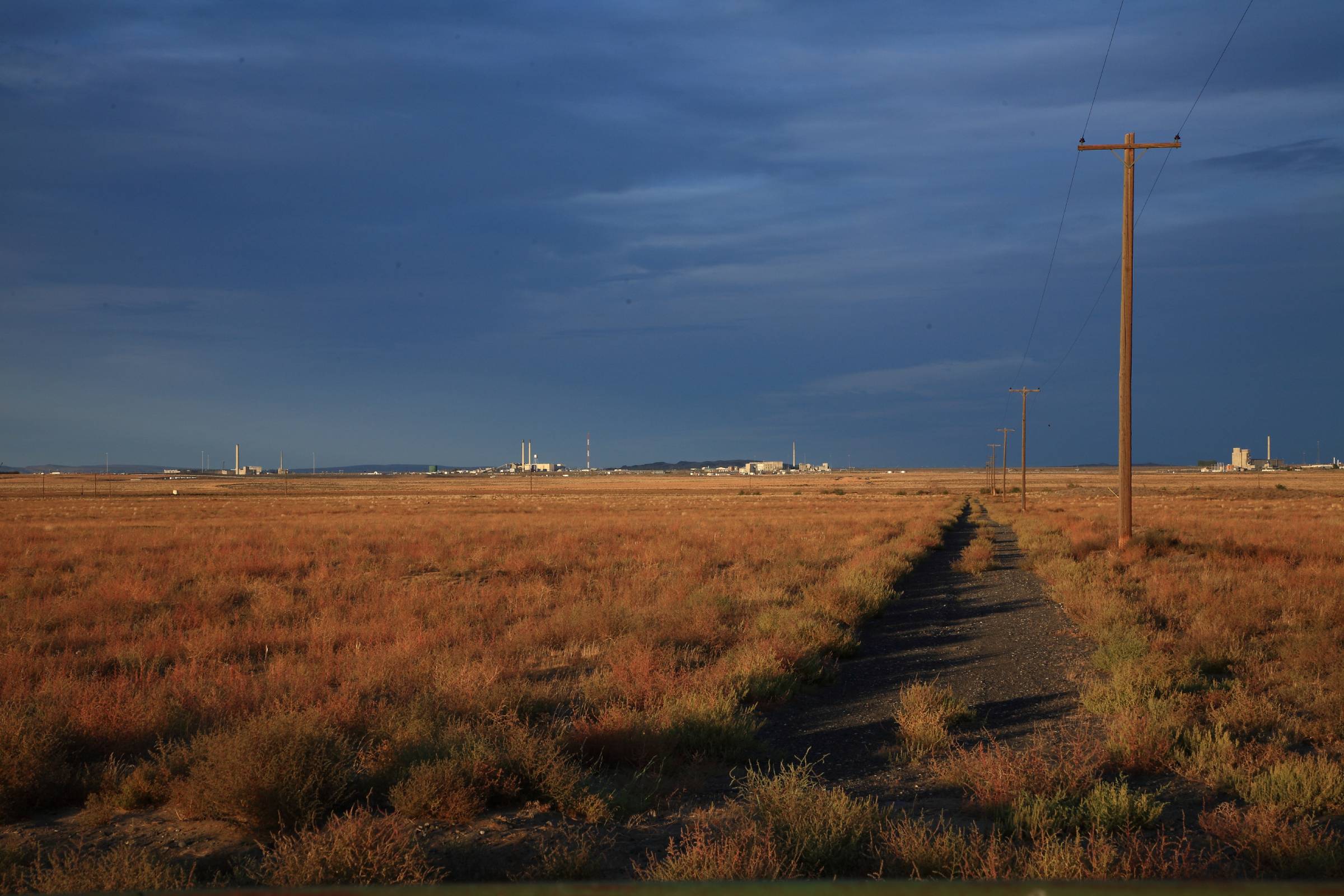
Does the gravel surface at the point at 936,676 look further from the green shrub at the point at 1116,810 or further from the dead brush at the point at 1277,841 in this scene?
the dead brush at the point at 1277,841

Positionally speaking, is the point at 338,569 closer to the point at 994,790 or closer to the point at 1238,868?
the point at 994,790

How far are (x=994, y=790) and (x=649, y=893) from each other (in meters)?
5.50

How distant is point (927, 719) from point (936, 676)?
10.3 ft

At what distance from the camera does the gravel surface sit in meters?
8.16

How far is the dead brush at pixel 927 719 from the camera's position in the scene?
8031mm

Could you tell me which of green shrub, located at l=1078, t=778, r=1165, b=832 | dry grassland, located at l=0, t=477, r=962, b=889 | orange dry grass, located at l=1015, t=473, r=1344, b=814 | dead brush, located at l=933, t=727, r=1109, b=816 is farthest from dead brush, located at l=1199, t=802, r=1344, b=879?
dry grassland, located at l=0, t=477, r=962, b=889

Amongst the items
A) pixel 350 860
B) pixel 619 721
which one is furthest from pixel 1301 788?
pixel 350 860

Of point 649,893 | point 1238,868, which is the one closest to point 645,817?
point 1238,868

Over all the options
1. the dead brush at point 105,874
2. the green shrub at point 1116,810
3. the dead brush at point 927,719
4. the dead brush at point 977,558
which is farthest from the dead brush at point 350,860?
the dead brush at point 977,558

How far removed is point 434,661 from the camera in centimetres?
1108

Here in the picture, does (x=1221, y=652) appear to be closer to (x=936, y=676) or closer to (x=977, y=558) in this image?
(x=936, y=676)

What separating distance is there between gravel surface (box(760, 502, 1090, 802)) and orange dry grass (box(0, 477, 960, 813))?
1.83 feet

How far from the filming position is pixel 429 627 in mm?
14344

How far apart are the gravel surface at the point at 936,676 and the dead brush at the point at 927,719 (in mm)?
224
